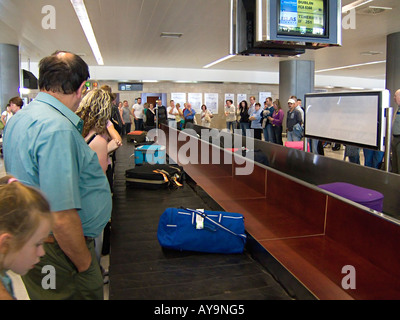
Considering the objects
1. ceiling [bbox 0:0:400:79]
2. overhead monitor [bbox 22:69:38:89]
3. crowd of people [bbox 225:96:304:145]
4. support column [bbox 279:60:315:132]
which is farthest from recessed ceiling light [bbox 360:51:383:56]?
overhead monitor [bbox 22:69:38:89]

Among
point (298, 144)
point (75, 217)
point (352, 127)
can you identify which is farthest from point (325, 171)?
point (75, 217)

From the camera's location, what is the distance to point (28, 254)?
1070 millimetres

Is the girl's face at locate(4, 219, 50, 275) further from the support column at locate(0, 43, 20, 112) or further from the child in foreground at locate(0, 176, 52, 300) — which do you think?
the support column at locate(0, 43, 20, 112)

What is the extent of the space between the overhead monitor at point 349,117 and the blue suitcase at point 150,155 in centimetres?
253

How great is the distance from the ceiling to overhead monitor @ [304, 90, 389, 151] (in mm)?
3068

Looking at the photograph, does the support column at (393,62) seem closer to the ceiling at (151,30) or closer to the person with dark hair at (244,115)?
the ceiling at (151,30)

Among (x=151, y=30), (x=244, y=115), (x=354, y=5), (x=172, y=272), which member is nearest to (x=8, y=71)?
(x=151, y=30)

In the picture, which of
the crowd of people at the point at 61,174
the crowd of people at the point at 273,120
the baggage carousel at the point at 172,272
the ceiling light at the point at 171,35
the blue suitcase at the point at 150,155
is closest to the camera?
the crowd of people at the point at 61,174

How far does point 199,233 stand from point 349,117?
129 inches

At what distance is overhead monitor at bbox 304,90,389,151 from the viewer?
424cm

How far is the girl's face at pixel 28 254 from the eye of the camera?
3.36 feet

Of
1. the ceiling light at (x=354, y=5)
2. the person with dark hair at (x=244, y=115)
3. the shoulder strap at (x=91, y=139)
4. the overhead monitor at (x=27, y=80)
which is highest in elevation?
the ceiling light at (x=354, y=5)

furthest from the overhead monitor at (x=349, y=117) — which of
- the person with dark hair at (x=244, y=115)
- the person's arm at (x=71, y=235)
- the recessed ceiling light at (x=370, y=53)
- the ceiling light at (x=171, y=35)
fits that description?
the recessed ceiling light at (x=370, y=53)
